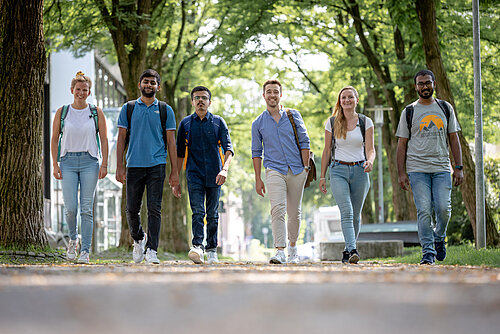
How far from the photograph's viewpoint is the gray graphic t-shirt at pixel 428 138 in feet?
29.5

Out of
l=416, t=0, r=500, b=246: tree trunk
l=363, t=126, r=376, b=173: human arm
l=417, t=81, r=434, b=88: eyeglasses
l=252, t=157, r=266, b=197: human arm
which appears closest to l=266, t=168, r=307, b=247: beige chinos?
l=252, t=157, r=266, b=197: human arm

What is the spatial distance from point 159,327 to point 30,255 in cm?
732

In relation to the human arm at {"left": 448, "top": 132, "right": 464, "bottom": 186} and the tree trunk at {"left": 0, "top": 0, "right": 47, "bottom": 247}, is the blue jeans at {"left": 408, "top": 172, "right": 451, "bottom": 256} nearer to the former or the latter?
the human arm at {"left": 448, "top": 132, "right": 464, "bottom": 186}

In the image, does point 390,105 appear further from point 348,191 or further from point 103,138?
point 103,138

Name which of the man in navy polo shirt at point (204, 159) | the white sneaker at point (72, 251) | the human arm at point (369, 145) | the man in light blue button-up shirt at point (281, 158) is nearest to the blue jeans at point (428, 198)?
the human arm at point (369, 145)

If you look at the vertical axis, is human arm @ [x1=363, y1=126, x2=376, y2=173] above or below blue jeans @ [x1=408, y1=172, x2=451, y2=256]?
above

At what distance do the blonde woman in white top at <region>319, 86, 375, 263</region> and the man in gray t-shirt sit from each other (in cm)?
46

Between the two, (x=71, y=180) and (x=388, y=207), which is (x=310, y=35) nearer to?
(x=388, y=207)

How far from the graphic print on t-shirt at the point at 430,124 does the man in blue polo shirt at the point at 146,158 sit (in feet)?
9.07

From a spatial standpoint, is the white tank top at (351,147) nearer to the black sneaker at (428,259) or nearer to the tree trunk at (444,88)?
the black sneaker at (428,259)

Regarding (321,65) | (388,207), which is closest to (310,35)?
(321,65)

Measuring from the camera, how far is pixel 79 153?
30.3ft

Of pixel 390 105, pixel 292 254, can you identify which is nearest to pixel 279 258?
pixel 292 254

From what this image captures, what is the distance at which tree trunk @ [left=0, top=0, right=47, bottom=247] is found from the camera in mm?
9422
